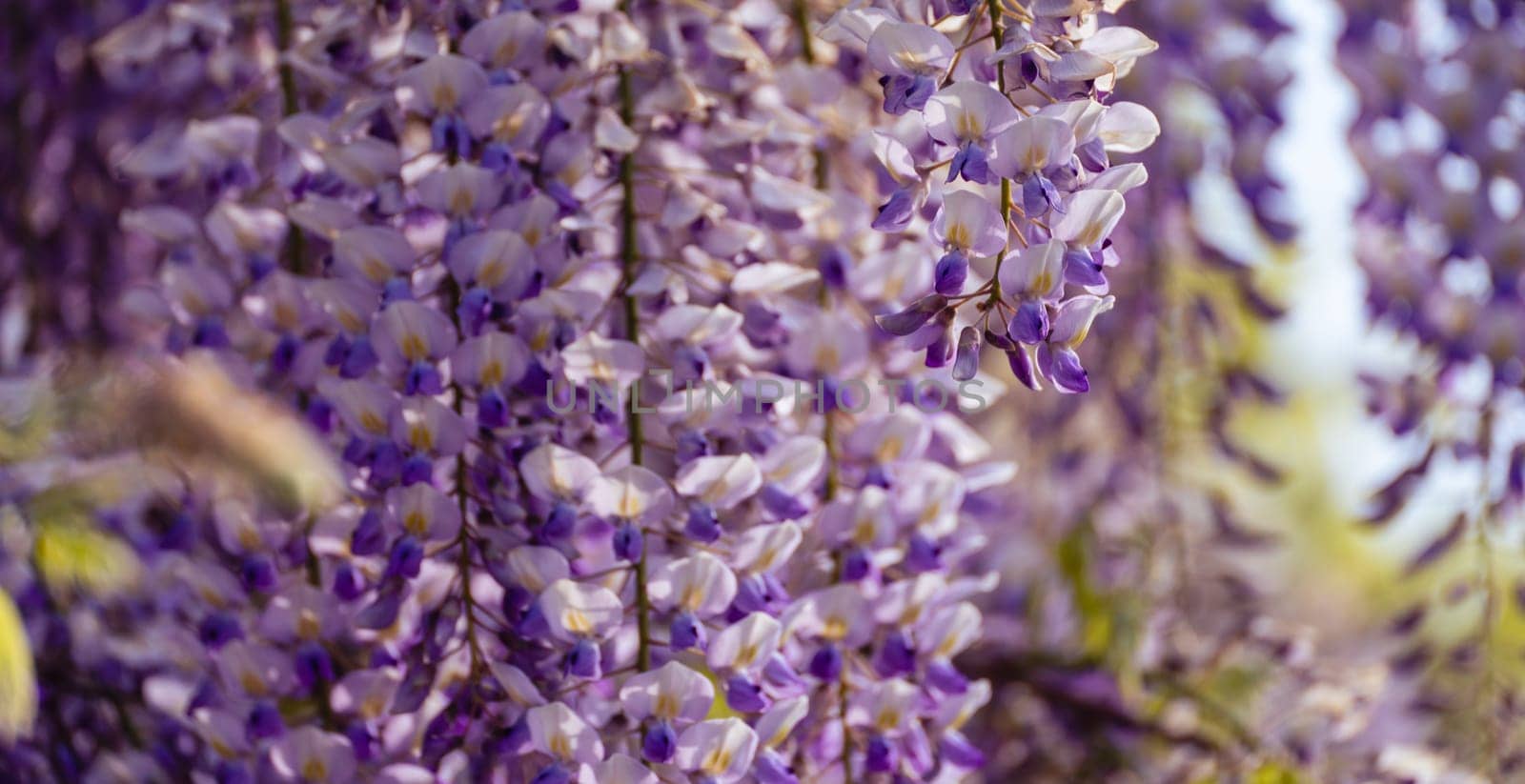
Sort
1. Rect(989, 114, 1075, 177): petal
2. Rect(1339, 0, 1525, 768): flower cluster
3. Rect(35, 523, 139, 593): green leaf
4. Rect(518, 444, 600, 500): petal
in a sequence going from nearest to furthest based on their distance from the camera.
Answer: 1. Rect(989, 114, 1075, 177): petal
2. Rect(518, 444, 600, 500): petal
3. Rect(35, 523, 139, 593): green leaf
4. Rect(1339, 0, 1525, 768): flower cluster

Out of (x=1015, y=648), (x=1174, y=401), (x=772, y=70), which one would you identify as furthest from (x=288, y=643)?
(x=1174, y=401)

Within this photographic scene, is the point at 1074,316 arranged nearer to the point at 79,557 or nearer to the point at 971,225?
the point at 971,225

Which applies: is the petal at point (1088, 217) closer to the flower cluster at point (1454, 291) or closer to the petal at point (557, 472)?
the petal at point (557, 472)

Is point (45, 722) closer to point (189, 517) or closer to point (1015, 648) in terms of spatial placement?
point (189, 517)

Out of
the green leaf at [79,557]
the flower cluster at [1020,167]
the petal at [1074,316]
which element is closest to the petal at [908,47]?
the flower cluster at [1020,167]

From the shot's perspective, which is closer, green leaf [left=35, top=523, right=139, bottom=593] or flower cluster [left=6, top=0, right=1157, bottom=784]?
flower cluster [left=6, top=0, right=1157, bottom=784]

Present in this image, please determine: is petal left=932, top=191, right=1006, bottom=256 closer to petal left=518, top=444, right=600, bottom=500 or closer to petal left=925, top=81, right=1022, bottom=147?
petal left=925, top=81, right=1022, bottom=147

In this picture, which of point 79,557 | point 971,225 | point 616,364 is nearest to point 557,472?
point 616,364

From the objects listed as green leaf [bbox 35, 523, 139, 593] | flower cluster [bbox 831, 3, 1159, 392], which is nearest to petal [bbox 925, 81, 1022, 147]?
flower cluster [bbox 831, 3, 1159, 392]
